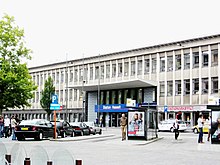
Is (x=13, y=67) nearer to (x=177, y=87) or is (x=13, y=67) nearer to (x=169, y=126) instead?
(x=169, y=126)

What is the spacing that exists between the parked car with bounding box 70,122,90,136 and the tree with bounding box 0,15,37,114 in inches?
323

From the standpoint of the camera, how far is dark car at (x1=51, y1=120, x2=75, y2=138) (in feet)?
111

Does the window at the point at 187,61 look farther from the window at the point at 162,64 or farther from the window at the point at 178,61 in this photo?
the window at the point at 162,64

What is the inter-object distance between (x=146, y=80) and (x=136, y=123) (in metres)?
33.8

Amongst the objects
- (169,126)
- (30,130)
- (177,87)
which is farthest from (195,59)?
(30,130)

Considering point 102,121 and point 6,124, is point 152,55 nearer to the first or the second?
point 102,121

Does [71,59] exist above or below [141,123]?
above

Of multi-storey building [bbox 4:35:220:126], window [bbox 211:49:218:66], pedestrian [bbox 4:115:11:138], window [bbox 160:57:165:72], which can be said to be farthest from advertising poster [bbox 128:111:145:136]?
A: window [bbox 160:57:165:72]

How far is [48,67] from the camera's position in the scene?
284 feet

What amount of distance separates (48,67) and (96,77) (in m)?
15.4

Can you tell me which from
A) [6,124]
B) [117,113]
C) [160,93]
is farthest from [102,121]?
[6,124]

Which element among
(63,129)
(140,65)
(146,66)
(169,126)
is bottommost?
(169,126)

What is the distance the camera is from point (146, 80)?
6191 cm

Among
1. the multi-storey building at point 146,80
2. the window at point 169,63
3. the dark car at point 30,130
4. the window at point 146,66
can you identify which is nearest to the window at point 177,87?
the multi-storey building at point 146,80
